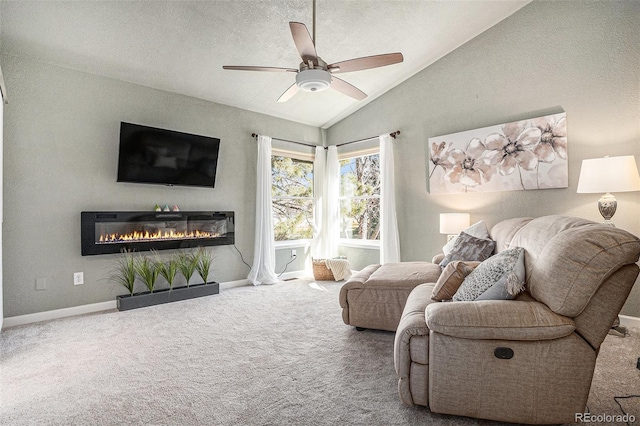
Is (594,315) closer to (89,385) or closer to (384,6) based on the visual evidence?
(89,385)

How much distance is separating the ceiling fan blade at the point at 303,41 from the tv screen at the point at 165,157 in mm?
2263

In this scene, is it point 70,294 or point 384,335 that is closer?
point 384,335

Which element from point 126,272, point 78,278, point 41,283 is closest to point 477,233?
point 126,272

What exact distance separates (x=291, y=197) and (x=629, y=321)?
428cm

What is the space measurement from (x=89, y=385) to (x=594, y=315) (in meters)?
2.74

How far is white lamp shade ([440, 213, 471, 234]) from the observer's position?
3.80 metres

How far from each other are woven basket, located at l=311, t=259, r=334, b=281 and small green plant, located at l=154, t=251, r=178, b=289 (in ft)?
6.47

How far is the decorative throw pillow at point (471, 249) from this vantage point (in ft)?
9.48

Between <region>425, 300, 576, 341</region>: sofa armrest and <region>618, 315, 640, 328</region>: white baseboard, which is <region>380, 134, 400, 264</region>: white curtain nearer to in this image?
<region>618, 315, 640, 328</region>: white baseboard

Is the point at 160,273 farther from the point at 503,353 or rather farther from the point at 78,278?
the point at 503,353


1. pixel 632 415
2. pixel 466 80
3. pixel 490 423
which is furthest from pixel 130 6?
pixel 632 415

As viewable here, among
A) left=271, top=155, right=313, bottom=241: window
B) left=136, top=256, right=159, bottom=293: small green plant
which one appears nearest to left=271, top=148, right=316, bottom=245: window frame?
left=271, top=155, right=313, bottom=241: window

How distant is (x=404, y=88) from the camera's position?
4.67m

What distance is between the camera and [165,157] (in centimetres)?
390
